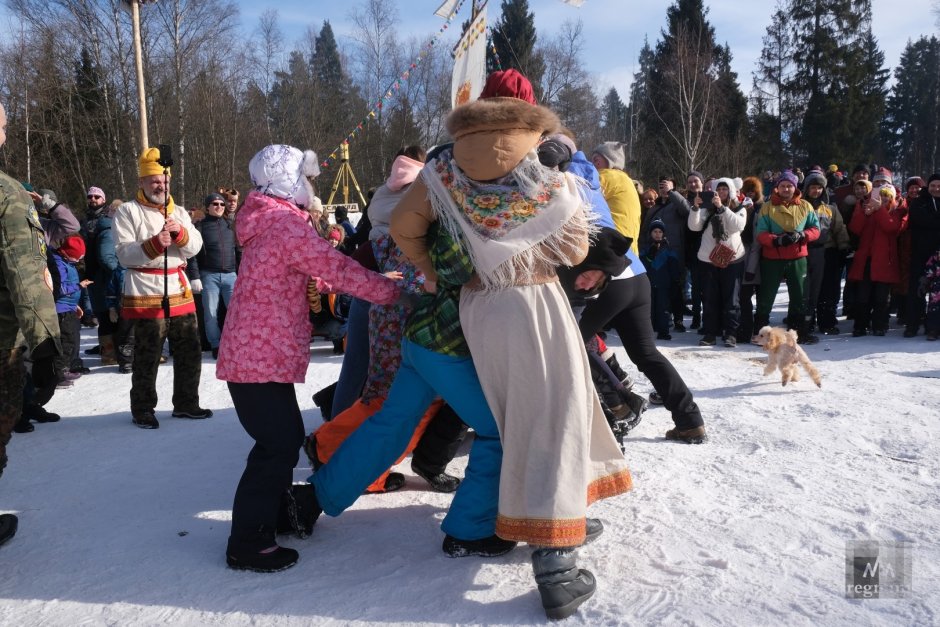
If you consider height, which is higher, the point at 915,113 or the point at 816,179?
the point at 915,113

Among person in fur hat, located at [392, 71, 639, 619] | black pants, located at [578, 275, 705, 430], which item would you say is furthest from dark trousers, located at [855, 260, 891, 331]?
person in fur hat, located at [392, 71, 639, 619]

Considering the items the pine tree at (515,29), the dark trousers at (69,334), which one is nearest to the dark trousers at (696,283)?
the dark trousers at (69,334)

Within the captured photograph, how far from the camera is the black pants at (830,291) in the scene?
8305 millimetres

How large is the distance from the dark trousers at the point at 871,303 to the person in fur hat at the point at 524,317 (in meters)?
6.99

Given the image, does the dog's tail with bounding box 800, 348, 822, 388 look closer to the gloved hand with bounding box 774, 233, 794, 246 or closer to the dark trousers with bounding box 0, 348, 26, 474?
the gloved hand with bounding box 774, 233, 794, 246

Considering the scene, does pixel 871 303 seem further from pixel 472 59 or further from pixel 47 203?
pixel 47 203

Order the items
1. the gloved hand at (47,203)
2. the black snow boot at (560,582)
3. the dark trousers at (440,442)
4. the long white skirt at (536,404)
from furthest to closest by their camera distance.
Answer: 1. the gloved hand at (47,203)
2. the dark trousers at (440,442)
3. the long white skirt at (536,404)
4. the black snow boot at (560,582)

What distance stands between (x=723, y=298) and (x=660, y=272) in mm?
1003

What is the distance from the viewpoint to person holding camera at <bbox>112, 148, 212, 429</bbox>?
4.74 metres

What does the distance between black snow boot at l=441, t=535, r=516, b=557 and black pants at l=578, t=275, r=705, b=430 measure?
1.46m

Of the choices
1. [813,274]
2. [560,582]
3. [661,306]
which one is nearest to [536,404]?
[560,582]

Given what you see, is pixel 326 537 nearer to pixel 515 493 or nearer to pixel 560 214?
pixel 515 493

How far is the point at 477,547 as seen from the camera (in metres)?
2.72

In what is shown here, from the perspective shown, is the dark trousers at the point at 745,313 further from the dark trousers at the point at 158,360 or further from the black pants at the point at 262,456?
the black pants at the point at 262,456
